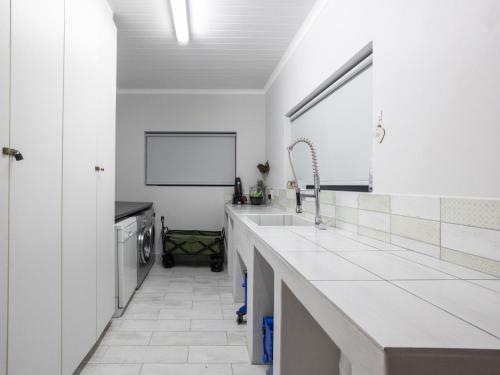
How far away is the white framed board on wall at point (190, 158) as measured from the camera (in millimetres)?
4480

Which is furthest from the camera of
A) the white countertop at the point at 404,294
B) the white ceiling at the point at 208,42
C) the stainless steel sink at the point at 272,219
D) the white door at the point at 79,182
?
the stainless steel sink at the point at 272,219

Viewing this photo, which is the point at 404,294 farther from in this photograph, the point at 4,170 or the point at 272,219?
the point at 272,219

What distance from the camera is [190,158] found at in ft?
14.8

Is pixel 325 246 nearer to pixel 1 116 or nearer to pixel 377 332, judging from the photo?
pixel 377 332

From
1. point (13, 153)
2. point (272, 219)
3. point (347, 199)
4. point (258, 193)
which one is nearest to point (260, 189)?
point (258, 193)

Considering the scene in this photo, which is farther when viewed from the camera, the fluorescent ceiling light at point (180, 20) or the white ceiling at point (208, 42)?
the white ceiling at point (208, 42)

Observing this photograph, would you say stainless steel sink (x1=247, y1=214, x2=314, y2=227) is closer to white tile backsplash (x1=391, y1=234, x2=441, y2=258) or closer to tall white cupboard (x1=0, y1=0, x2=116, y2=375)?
tall white cupboard (x1=0, y1=0, x2=116, y2=375)

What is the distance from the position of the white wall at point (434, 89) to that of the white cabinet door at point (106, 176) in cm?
156

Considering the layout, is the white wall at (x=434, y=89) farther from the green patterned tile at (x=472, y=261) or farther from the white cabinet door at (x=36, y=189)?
the white cabinet door at (x=36, y=189)

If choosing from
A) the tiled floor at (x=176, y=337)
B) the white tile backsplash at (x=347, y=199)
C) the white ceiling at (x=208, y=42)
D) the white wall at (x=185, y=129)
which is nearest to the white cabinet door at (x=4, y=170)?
the tiled floor at (x=176, y=337)

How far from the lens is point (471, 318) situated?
0.58m

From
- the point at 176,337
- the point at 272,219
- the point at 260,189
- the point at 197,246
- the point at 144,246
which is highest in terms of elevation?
the point at 260,189

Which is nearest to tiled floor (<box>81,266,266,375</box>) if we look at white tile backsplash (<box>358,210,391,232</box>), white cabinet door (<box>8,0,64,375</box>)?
white cabinet door (<box>8,0,64,375</box>)

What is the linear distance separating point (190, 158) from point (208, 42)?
1.92 metres
